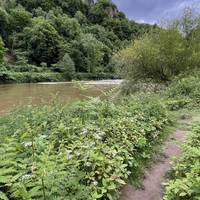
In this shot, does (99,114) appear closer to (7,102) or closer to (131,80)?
(131,80)

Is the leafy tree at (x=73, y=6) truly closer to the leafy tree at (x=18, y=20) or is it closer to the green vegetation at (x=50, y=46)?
the green vegetation at (x=50, y=46)

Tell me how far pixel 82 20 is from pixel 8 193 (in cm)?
11789

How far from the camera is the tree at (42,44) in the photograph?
217 ft

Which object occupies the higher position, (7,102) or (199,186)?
(199,186)

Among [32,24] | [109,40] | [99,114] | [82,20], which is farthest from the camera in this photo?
[82,20]

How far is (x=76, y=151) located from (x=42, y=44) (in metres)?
65.6

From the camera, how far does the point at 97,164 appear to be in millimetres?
3947

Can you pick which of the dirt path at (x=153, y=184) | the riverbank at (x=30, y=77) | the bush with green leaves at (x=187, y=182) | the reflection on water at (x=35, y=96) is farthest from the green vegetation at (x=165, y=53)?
the riverbank at (x=30, y=77)

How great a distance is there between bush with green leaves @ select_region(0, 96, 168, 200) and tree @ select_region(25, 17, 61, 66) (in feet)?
197

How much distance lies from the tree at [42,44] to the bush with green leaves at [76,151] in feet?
197

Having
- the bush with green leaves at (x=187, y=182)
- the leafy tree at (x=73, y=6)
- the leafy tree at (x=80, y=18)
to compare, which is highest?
the leafy tree at (x=73, y=6)

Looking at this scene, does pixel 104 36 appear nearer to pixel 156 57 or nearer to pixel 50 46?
pixel 50 46

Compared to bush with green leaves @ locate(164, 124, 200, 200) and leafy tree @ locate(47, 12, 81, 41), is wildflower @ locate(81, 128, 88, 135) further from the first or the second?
leafy tree @ locate(47, 12, 81, 41)

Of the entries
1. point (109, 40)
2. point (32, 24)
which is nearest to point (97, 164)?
point (32, 24)
